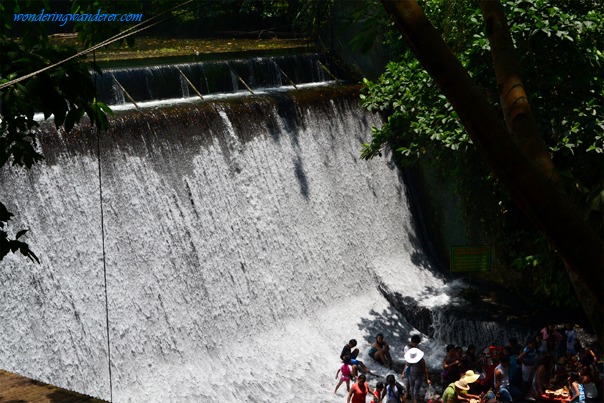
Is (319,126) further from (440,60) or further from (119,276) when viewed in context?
(440,60)

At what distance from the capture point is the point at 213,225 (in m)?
13.8

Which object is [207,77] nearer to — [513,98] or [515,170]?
[513,98]

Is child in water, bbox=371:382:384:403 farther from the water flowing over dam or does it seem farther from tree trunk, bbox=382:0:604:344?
tree trunk, bbox=382:0:604:344

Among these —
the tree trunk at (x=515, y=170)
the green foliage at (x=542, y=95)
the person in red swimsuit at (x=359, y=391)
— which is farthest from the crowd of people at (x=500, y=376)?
the tree trunk at (x=515, y=170)

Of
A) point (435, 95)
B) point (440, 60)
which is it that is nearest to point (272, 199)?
point (435, 95)

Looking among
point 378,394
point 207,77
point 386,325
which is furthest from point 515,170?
point 207,77

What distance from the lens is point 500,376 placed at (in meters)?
11.4

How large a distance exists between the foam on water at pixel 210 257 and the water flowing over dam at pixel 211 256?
0.02 metres

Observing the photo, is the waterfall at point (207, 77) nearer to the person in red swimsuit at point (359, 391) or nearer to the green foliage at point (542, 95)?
the green foliage at point (542, 95)

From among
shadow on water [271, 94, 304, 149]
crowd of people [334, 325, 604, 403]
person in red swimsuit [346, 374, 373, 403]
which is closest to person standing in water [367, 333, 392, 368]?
crowd of people [334, 325, 604, 403]

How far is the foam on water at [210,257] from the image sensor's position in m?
11.8

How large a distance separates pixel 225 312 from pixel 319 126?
4343mm

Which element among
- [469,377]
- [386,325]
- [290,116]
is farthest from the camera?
[290,116]

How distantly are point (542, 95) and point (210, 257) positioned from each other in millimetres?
5424
